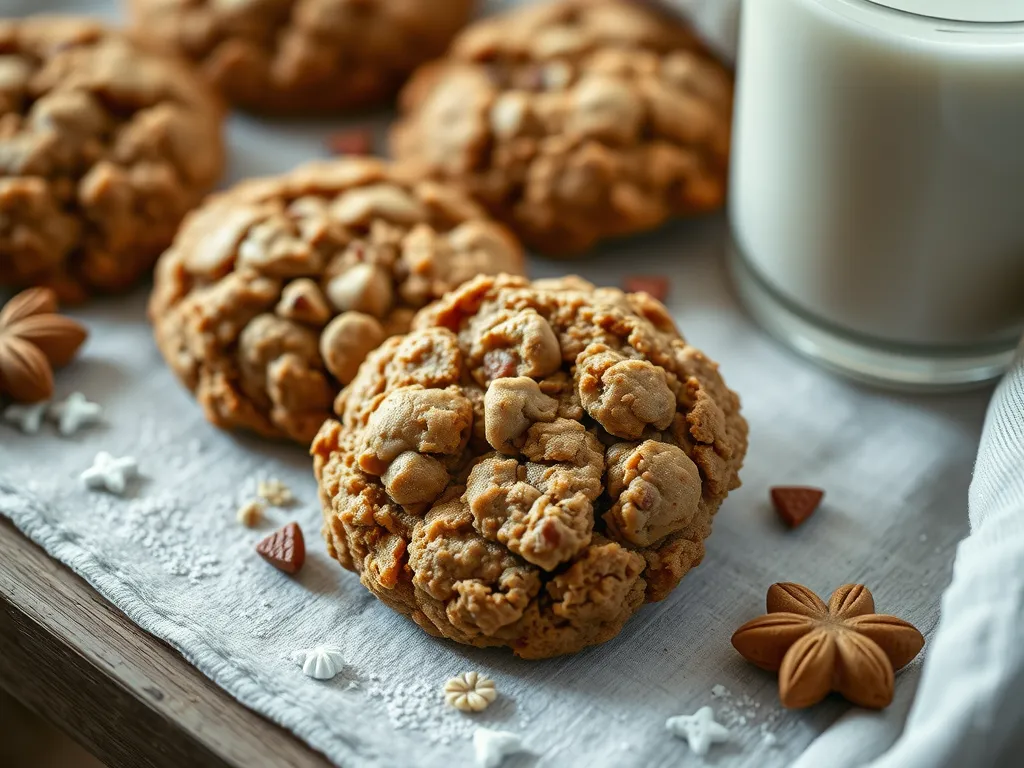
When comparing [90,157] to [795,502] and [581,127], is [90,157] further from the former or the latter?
[795,502]

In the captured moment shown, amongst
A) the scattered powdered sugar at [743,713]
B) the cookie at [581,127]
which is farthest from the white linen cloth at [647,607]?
the cookie at [581,127]

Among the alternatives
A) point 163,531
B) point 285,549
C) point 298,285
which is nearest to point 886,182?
point 298,285

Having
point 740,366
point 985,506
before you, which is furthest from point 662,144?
point 985,506

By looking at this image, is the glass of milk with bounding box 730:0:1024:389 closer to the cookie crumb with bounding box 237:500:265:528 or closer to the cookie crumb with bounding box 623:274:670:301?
the cookie crumb with bounding box 623:274:670:301

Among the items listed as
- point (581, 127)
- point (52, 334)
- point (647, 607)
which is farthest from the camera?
point (581, 127)

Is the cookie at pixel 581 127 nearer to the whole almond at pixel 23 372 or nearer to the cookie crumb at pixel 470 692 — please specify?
the whole almond at pixel 23 372
